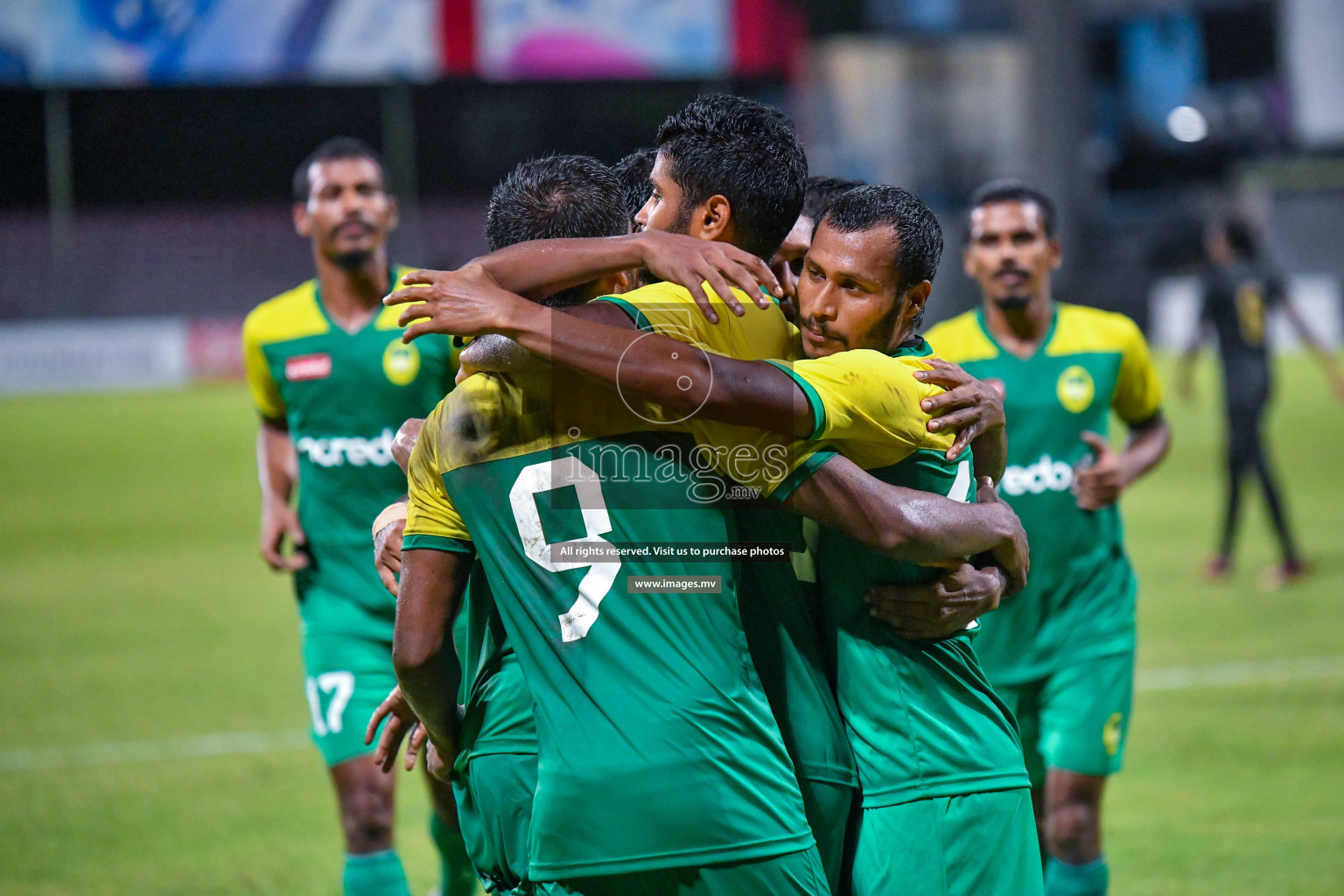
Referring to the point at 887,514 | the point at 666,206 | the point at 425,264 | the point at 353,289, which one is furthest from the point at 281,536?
the point at 425,264

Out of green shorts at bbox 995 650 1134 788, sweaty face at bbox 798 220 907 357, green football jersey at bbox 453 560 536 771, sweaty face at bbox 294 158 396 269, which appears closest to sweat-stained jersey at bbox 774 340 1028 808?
sweaty face at bbox 798 220 907 357

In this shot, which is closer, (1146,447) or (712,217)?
(712,217)

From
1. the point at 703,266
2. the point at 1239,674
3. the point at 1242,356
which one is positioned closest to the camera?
the point at 703,266

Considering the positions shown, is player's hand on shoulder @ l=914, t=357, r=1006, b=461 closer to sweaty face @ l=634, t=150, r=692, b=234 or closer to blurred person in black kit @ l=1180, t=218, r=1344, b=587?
sweaty face @ l=634, t=150, r=692, b=234

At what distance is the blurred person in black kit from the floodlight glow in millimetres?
28529

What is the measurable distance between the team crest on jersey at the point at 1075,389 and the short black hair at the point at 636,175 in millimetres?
2079

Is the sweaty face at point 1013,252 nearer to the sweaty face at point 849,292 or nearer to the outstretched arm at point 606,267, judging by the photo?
the sweaty face at point 849,292

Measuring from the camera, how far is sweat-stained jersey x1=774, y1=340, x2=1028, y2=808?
2.56 m

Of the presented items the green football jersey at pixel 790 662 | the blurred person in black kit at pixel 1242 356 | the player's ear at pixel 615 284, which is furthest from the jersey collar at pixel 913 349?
the blurred person in black kit at pixel 1242 356

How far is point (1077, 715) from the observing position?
4.29 meters

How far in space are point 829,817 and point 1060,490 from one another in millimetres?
2243

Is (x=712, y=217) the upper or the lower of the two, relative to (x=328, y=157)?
lower

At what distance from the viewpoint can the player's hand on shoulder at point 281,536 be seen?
189 inches

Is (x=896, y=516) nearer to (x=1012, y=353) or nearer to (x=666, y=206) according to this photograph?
(x=666, y=206)
